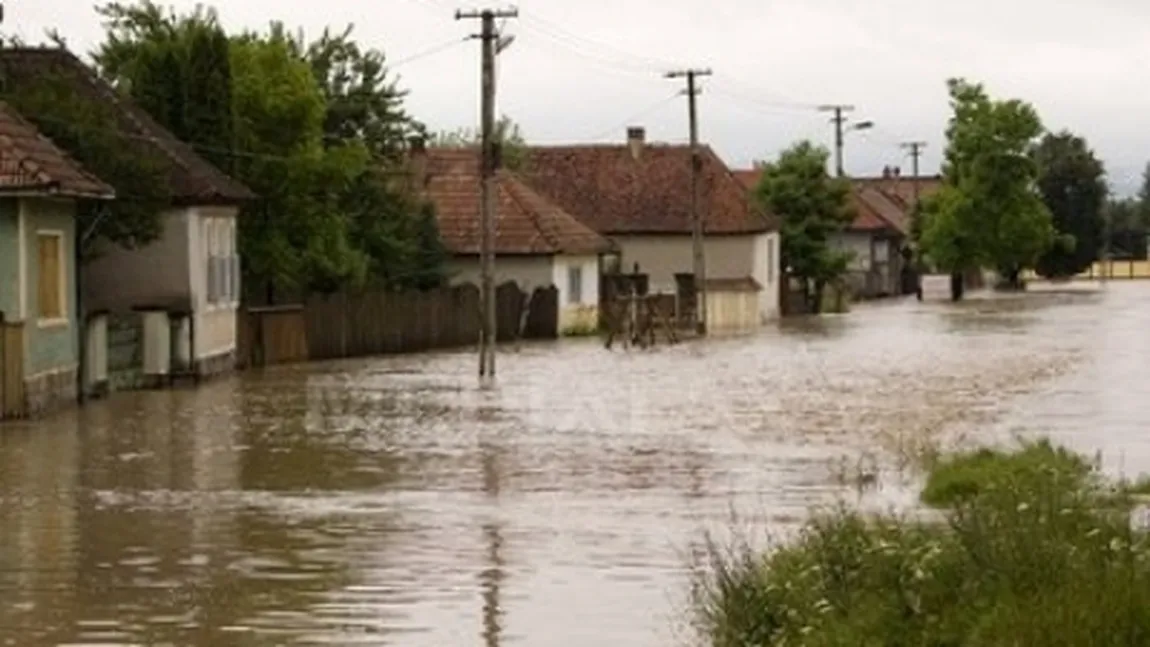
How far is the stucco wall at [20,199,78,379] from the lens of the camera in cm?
3341

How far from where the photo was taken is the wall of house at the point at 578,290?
6888cm

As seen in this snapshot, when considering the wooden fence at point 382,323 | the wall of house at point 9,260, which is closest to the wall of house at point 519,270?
the wooden fence at point 382,323

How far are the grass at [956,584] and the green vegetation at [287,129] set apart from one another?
34.6 m

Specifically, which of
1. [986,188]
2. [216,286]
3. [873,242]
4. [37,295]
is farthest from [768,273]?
[37,295]

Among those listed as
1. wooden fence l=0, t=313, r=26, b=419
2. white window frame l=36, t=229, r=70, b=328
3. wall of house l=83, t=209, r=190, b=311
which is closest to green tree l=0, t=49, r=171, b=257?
white window frame l=36, t=229, r=70, b=328

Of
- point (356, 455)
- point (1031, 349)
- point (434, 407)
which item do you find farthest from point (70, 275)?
point (1031, 349)

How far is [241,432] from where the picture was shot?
31031 mm

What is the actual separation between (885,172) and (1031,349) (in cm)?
12833

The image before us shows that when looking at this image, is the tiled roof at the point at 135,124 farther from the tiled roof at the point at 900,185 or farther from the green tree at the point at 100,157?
the tiled roof at the point at 900,185

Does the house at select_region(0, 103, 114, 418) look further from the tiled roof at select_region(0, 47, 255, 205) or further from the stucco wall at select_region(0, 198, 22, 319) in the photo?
the tiled roof at select_region(0, 47, 255, 205)

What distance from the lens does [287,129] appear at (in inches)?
2026

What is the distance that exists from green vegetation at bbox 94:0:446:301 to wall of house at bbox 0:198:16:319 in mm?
15172

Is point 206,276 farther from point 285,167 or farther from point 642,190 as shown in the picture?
point 642,190

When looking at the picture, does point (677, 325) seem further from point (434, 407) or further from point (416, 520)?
point (416, 520)
